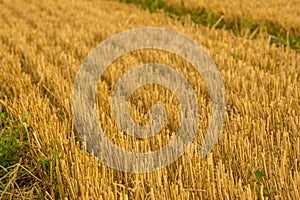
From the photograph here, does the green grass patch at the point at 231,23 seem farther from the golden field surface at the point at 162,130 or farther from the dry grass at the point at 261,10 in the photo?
the golden field surface at the point at 162,130

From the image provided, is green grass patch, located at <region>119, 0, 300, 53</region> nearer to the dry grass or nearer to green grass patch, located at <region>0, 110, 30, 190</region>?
the dry grass

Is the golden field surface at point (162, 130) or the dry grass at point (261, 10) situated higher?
the dry grass at point (261, 10)

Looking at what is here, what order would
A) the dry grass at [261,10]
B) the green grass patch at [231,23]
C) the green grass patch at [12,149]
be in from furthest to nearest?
the dry grass at [261,10]
the green grass patch at [231,23]
the green grass patch at [12,149]

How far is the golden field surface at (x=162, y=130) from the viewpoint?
203cm

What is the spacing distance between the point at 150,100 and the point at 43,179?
1.24m

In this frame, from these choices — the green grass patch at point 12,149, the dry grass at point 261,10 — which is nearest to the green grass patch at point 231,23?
the dry grass at point 261,10

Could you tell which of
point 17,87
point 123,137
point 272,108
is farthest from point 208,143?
point 17,87

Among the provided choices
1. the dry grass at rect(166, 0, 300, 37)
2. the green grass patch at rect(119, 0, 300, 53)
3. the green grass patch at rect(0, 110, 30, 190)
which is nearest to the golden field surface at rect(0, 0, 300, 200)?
the green grass patch at rect(0, 110, 30, 190)

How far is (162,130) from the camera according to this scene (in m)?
2.67

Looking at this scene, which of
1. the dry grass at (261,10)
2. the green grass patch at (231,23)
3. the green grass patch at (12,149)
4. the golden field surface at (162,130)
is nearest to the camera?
the golden field surface at (162,130)

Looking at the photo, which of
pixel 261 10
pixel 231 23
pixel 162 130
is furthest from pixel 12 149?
pixel 261 10

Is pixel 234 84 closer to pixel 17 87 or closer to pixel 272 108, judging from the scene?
pixel 272 108

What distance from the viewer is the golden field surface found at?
79.9 inches

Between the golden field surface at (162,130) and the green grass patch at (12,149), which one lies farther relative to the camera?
the green grass patch at (12,149)
